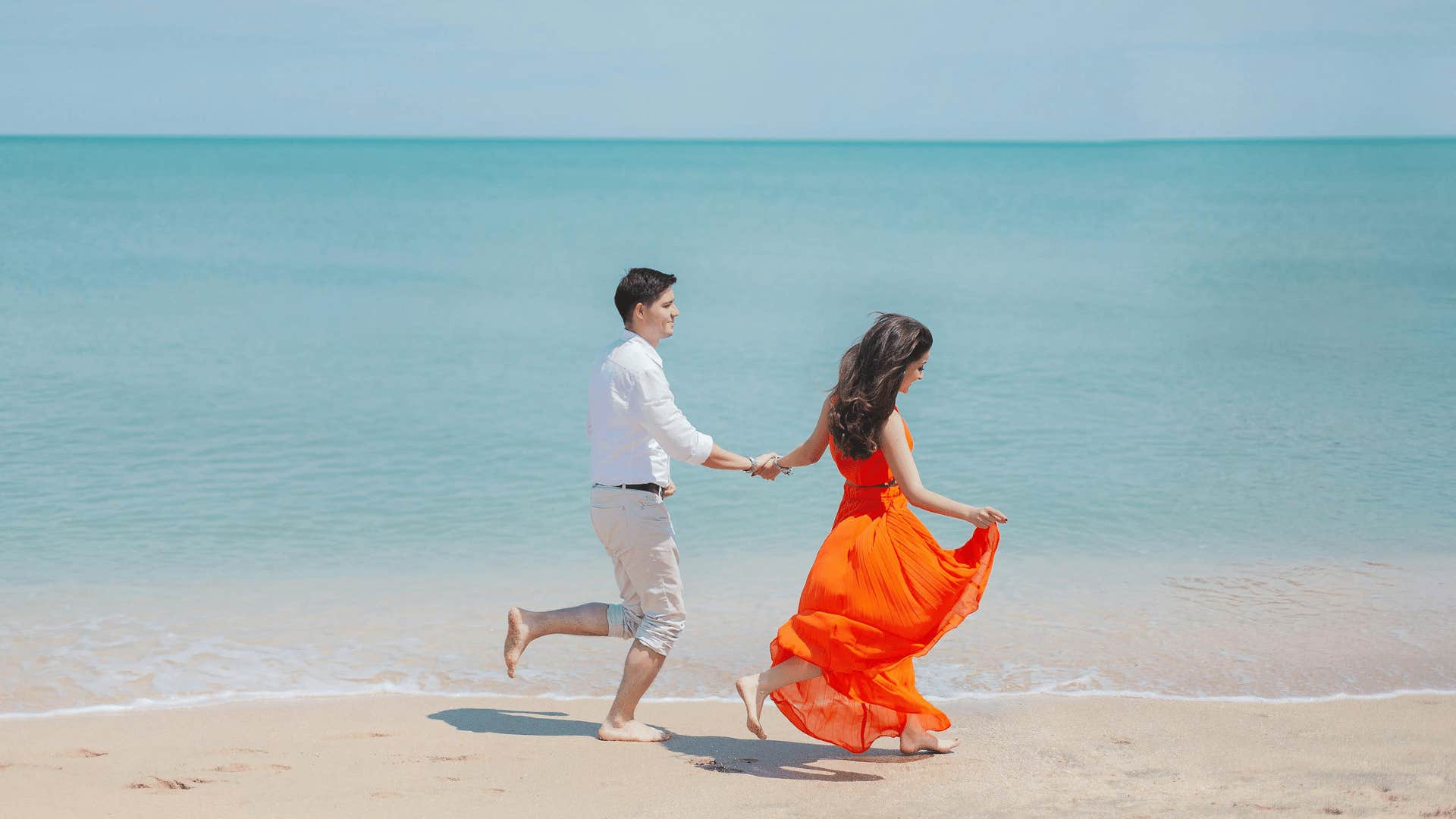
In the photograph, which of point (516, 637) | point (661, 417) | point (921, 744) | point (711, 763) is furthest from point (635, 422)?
point (921, 744)

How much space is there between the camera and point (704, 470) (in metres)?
9.71

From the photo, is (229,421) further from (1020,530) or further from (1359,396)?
(1359,396)

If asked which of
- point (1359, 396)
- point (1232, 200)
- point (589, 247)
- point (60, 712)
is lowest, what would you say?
point (60, 712)

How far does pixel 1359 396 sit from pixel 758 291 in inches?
473

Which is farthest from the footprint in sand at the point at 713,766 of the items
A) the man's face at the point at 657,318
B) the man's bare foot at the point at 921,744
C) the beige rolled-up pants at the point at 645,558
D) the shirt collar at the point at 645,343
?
the man's face at the point at 657,318

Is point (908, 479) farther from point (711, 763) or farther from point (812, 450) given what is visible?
point (711, 763)

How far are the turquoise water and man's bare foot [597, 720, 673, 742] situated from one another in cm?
93

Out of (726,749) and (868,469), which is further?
(726,749)

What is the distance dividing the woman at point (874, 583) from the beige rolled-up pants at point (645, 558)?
444 millimetres

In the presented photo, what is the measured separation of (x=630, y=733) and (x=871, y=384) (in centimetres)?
153

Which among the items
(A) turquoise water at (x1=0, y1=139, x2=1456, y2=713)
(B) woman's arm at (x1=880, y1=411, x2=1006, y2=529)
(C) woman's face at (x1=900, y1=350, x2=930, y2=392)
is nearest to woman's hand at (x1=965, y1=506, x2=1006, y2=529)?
(B) woman's arm at (x1=880, y1=411, x2=1006, y2=529)

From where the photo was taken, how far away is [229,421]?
38.0 feet

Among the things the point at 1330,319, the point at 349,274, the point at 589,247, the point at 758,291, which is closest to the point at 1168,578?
the point at 1330,319

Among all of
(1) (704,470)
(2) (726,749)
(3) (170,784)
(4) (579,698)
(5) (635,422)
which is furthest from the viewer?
(1) (704,470)
